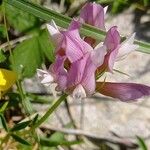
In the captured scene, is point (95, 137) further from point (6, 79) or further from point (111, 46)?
point (111, 46)

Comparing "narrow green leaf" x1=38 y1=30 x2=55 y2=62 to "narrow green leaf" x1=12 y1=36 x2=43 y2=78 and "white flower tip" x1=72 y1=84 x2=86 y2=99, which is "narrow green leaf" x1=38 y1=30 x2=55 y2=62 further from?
"white flower tip" x1=72 y1=84 x2=86 y2=99

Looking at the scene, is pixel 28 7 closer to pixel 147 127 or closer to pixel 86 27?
pixel 86 27

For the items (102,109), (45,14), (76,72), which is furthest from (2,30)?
(76,72)

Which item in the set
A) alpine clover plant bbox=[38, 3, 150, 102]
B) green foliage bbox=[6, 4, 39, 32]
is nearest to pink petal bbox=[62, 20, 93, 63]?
alpine clover plant bbox=[38, 3, 150, 102]

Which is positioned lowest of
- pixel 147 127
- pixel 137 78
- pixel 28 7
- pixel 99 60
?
pixel 147 127

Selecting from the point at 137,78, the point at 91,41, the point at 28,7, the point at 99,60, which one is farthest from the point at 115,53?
the point at 137,78

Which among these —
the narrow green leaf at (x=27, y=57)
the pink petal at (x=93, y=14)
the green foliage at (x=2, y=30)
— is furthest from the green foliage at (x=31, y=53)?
the pink petal at (x=93, y=14)
